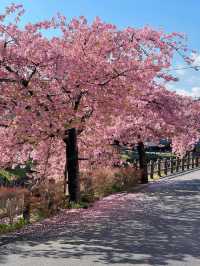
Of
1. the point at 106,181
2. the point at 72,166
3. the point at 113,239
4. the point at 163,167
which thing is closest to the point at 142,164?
the point at 163,167

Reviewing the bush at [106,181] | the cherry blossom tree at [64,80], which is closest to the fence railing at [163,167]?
the bush at [106,181]

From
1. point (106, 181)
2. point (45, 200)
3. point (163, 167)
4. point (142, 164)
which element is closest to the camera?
point (45, 200)

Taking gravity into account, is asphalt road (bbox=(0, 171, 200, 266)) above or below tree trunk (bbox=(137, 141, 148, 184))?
below

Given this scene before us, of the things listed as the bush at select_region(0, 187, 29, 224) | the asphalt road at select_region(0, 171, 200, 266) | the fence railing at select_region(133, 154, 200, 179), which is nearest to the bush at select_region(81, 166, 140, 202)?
the asphalt road at select_region(0, 171, 200, 266)

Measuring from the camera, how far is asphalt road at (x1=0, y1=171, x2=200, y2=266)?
29.3 ft

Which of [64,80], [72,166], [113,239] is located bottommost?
[113,239]

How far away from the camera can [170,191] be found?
22500mm

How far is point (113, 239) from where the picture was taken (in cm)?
1083

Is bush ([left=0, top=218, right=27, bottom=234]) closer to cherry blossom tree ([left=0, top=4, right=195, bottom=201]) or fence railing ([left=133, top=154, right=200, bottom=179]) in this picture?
cherry blossom tree ([left=0, top=4, right=195, bottom=201])

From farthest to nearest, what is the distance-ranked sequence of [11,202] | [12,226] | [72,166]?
[72,166] → [11,202] → [12,226]

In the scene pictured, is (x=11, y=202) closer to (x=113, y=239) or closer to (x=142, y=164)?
(x=113, y=239)

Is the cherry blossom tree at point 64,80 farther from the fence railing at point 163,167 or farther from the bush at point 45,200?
the fence railing at point 163,167

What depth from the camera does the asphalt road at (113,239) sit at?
8930mm

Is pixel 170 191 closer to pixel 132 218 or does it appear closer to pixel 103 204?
pixel 103 204
